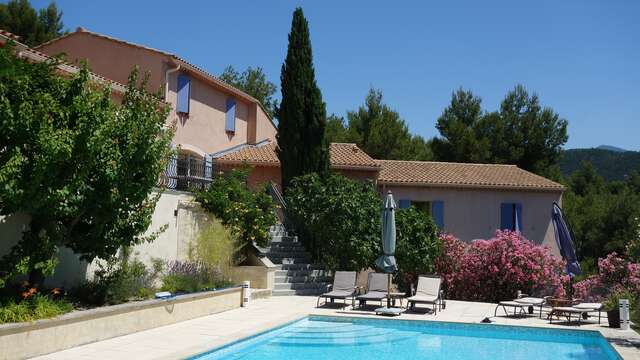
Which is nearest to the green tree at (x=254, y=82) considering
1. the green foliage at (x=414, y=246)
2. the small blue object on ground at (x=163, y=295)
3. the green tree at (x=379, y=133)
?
the green tree at (x=379, y=133)

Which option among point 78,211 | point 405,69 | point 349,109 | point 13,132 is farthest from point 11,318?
point 349,109

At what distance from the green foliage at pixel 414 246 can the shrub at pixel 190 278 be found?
613cm

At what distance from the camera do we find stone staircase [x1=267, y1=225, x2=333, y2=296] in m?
20.5

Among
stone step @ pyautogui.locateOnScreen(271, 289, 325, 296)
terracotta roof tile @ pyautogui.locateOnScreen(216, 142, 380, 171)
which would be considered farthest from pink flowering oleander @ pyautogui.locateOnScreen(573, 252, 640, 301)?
terracotta roof tile @ pyautogui.locateOnScreen(216, 142, 380, 171)

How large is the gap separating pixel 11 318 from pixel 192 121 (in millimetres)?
16550

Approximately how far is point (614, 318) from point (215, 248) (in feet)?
32.2

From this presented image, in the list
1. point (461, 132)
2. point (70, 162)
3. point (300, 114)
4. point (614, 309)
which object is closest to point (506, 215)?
point (300, 114)

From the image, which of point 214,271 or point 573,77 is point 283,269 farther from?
point 573,77

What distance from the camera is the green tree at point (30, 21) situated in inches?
1352

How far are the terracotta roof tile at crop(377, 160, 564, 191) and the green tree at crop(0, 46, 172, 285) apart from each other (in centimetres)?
1763

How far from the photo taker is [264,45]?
937 inches

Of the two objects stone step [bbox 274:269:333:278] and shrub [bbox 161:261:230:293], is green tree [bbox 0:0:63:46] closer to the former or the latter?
stone step [bbox 274:269:333:278]

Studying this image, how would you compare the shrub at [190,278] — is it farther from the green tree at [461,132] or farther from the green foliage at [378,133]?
the green tree at [461,132]

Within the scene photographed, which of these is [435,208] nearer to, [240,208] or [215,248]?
[240,208]
